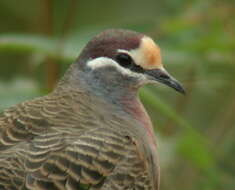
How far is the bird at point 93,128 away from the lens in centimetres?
445

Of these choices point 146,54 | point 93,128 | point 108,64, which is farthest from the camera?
point 108,64

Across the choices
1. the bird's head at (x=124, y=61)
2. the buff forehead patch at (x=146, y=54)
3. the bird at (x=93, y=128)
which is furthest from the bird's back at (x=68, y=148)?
the buff forehead patch at (x=146, y=54)

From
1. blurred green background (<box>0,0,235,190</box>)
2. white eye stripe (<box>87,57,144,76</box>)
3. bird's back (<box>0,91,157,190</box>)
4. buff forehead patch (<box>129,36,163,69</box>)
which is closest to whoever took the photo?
bird's back (<box>0,91,157,190</box>)

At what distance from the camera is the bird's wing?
14.5 feet

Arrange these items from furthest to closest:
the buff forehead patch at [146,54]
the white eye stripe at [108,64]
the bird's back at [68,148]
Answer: the white eye stripe at [108,64], the buff forehead patch at [146,54], the bird's back at [68,148]

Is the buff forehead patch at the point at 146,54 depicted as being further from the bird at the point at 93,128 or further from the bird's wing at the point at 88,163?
the bird's wing at the point at 88,163

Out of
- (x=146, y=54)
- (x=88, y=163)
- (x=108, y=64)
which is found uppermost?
(x=146, y=54)

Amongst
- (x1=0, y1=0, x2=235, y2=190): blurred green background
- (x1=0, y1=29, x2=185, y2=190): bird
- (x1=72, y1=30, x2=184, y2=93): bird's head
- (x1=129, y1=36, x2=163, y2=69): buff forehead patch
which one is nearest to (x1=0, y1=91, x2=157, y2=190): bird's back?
(x1=0, y1=29, x2=185, y2=190): bird

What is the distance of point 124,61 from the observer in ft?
16.8

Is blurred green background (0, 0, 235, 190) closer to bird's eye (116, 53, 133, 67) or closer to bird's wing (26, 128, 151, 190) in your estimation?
bird's eye (116, 53, 133, 67)

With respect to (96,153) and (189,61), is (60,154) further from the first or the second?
(189,61)

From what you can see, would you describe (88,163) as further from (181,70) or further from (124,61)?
(181,70)

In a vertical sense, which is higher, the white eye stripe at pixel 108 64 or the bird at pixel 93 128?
the white eye stripe at pixel 108 64

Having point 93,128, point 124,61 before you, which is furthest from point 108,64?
point 93,128
